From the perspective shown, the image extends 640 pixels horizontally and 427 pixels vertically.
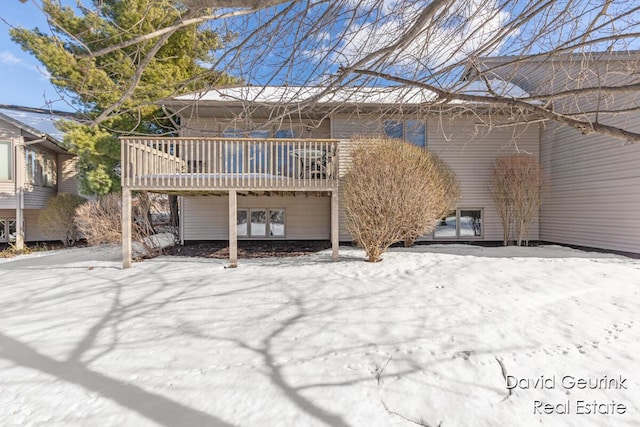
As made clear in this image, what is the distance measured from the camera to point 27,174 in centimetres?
1151

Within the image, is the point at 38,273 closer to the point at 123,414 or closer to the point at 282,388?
the point at 123,414

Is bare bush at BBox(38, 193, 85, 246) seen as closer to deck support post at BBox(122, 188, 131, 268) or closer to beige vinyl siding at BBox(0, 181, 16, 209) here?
beige vinyl siding at BBox(0, 181, 16, 209)

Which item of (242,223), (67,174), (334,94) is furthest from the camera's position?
(67,174)

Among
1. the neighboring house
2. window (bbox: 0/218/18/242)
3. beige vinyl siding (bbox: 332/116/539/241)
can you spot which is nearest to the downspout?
the neighboring house

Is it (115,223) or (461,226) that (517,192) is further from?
(115,223)

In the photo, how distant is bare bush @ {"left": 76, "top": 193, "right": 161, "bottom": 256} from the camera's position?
27.0ft

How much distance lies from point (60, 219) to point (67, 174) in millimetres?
3543

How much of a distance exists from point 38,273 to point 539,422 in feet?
29.5

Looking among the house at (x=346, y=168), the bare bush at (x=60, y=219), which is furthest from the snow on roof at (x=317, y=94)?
the bare bush at (x=60, y=219)

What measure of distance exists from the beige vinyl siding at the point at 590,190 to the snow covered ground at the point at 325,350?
10.8 ft

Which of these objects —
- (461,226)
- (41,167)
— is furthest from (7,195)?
(461,226)

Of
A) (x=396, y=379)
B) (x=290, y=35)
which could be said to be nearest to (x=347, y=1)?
(x=290, y=35)

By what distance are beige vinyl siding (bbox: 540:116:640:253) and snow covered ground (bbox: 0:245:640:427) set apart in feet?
10.8

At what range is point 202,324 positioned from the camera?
3707 millimetres
